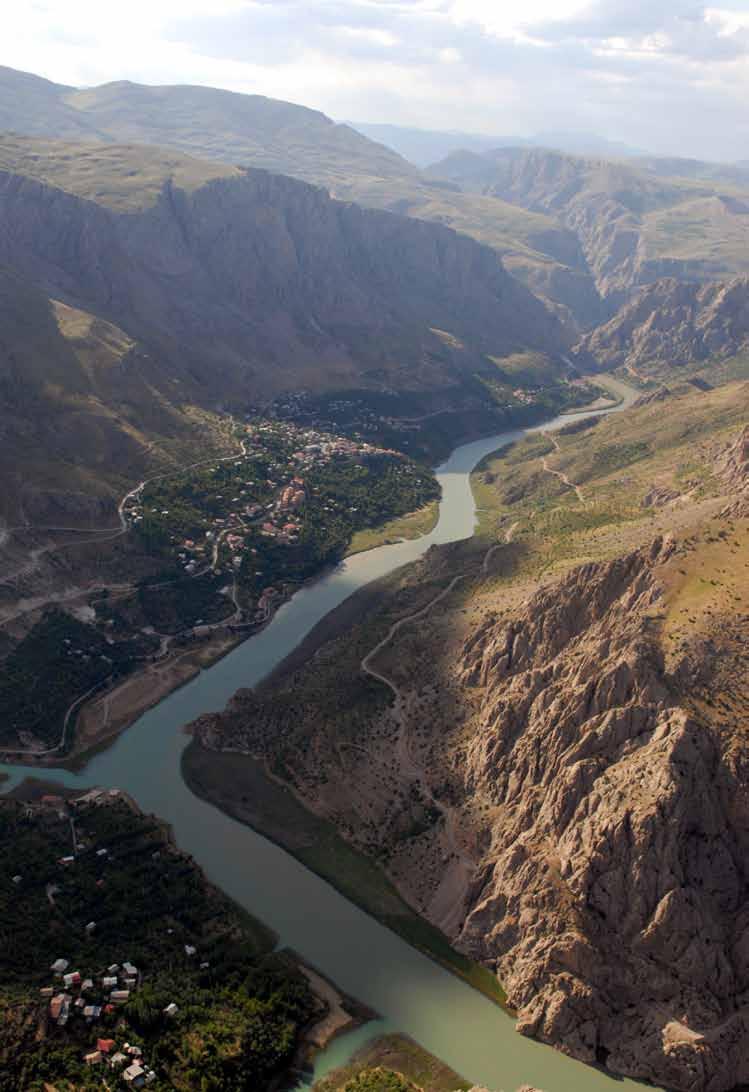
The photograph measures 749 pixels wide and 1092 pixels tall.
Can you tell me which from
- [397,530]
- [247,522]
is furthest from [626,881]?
[397,530]

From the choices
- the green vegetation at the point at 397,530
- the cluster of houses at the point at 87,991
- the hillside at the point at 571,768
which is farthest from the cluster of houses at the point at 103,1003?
the green vegetation at the point at 397,530

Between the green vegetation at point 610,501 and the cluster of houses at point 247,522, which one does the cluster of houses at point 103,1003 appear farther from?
the cluster of houses at point 247,522

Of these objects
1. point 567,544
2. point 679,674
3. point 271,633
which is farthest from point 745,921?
point 271,633

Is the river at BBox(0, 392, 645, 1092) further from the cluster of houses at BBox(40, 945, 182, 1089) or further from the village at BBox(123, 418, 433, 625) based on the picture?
the village at BBox(123, 418, 433, 625)

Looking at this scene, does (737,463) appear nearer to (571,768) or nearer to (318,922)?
(571,768)

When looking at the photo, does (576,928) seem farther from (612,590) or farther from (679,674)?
(612,590)
